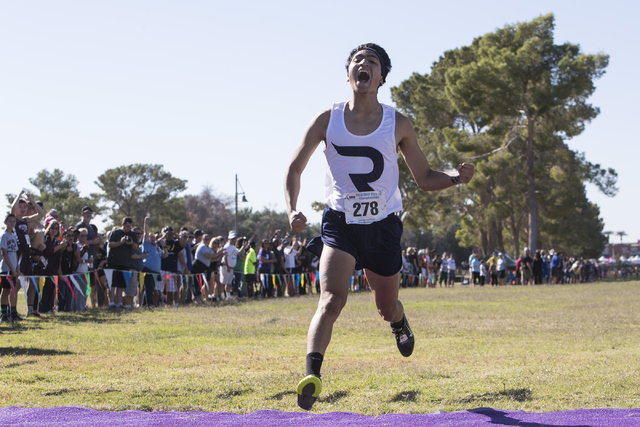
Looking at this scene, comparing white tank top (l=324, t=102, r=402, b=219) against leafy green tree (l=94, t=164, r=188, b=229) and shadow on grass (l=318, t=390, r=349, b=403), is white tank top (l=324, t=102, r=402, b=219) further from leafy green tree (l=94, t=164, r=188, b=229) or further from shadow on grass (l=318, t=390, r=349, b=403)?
leafy green tree (l=94, t=164, r=188, b=229)

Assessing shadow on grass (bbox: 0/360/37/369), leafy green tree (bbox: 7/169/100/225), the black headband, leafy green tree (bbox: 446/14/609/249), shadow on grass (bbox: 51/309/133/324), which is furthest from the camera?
leafy green tree (bbox: 7/169/100/225)

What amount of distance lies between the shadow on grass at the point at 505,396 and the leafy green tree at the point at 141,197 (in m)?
65.9

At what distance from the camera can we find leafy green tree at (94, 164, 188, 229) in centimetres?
7031

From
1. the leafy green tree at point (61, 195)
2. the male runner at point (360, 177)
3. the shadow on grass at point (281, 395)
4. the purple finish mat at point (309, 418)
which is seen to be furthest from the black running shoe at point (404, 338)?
the leafy green tree at point (61, 195)

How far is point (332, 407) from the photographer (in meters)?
4.82

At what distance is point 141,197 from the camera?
72125 millimetres

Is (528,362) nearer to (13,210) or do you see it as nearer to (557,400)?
(557,400)

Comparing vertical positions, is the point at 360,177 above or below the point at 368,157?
below

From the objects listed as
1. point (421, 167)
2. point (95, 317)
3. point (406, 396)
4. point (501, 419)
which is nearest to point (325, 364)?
point (406, 396)

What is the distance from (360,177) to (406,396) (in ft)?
5.81

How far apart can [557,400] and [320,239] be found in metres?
2.10

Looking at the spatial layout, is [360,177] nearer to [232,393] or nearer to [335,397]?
[335,397]

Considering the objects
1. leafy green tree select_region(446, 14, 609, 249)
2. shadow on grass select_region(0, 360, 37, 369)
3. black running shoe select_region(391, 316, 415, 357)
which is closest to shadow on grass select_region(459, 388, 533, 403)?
black running shoe select_region(391, 316, 415, 357)

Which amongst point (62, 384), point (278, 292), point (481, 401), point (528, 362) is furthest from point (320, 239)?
point (278, 292)
